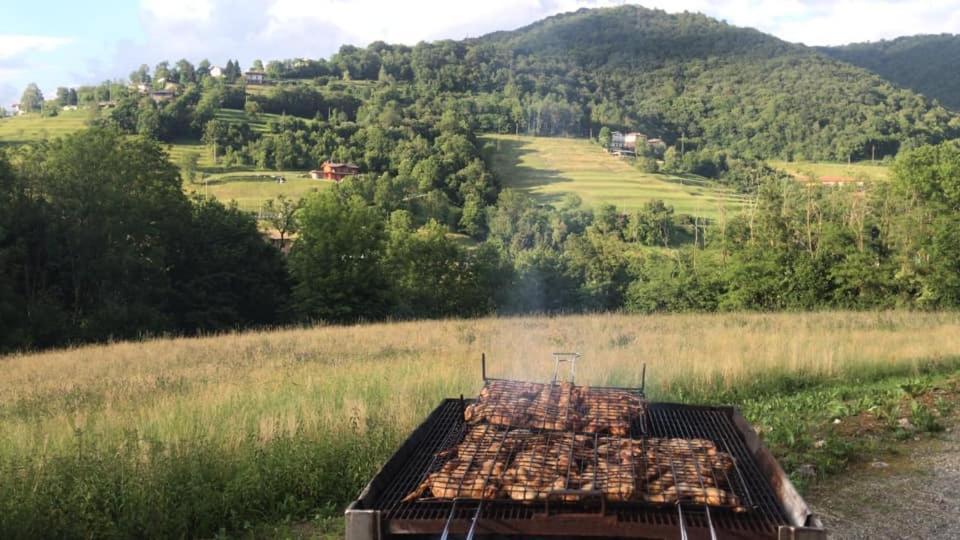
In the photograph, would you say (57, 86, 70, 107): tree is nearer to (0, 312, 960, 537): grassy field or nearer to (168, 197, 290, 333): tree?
(168, 197, 290, 333): tree

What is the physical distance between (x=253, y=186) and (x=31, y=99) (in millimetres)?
47829

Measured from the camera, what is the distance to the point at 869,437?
6.87 metres

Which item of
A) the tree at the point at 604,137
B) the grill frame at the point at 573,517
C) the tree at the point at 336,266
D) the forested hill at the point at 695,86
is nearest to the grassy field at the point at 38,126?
the tree at the point at 336,266

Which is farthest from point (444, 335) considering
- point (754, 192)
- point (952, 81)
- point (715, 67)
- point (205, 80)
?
point (205, 80)

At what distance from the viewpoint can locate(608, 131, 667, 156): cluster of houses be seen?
577 inches

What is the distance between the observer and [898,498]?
541 centimetres

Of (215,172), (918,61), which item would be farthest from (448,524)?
(918,61)

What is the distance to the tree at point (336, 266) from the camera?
3045cm

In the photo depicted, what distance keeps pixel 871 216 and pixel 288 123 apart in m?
51.8

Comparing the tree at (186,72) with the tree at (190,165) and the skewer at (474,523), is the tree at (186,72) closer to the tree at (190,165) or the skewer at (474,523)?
the tree at (190,165)

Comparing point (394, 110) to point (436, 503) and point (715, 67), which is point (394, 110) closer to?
point (715, 67)

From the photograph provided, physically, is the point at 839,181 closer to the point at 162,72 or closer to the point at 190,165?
the point at 190,165

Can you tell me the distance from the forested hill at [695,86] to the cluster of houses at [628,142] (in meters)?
0.32

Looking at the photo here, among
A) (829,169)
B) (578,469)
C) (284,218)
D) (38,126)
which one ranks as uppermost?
(38,126)
